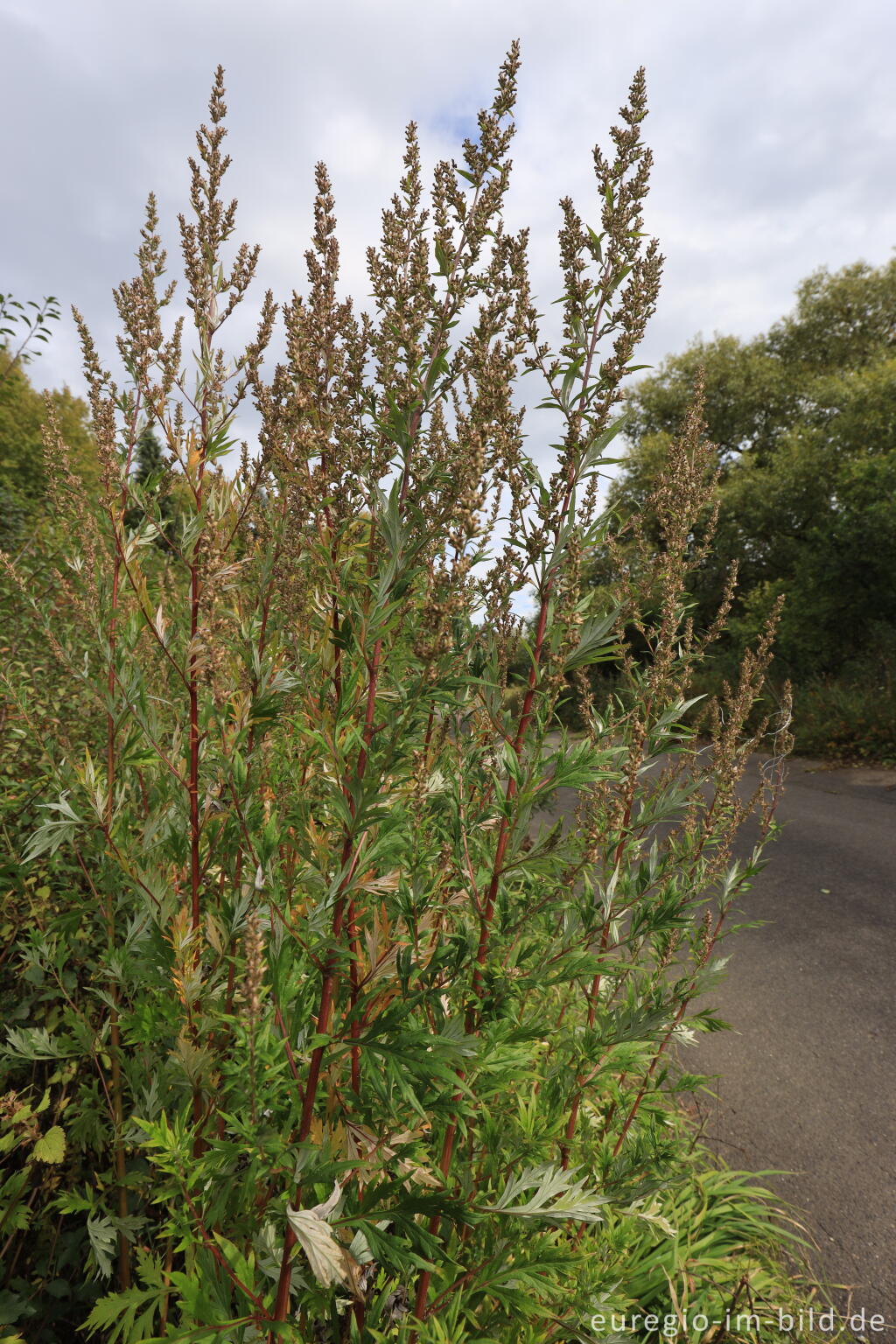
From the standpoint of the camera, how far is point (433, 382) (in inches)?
56.2

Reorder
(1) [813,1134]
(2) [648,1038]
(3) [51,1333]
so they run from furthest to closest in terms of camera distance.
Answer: (1) [813,1134] < (3) [51,1333] < (2) [648,1038]

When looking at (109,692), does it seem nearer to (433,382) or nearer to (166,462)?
(166,462)

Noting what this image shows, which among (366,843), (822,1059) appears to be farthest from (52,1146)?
(822,1059)

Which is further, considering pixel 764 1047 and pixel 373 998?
pixel 764 1047

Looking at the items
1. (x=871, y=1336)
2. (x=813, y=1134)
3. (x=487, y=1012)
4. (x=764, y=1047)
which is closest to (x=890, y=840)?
(x=764, y=1047)

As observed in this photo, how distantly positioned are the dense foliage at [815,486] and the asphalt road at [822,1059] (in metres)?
5.24

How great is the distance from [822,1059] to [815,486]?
58.3 feet

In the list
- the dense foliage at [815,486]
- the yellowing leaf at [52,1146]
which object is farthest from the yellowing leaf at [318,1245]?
the dense foliage at [815,486]

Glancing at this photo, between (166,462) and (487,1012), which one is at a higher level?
(166,462)

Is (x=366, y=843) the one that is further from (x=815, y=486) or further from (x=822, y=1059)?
(x=815, y=486)

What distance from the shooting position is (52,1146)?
70.4 inches

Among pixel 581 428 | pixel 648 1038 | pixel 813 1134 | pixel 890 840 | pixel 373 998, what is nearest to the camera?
pixel 373 998

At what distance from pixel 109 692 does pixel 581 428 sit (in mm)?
1452

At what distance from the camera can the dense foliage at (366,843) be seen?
4.29 ft
